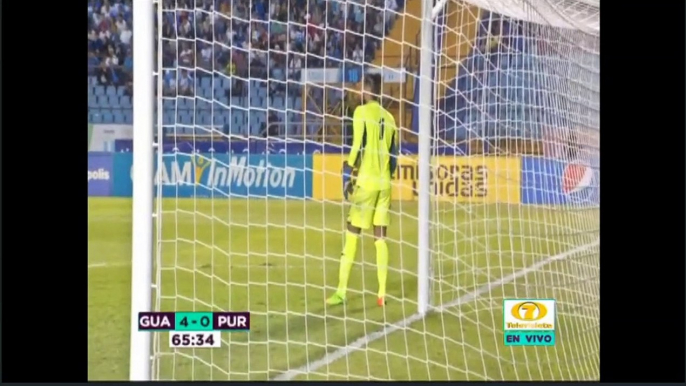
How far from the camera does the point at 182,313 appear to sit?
2805mm

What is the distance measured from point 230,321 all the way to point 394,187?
0.69 meters

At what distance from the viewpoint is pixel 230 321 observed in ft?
9.41

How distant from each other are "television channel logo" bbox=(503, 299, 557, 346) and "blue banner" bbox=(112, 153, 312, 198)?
0.72m

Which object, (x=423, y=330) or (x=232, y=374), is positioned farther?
(x=423, y=330)

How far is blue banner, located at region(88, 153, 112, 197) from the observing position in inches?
113

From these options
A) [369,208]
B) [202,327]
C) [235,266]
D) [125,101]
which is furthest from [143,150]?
[369,208]

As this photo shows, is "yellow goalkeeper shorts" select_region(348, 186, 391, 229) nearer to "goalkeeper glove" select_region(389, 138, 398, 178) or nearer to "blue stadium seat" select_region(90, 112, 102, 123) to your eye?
"goalkeeper glove" select_region(389, 138, 398, 178)

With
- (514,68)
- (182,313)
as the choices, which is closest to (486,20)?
(514,68)

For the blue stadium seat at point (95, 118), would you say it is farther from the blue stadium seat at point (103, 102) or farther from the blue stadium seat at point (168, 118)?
the blue stadium seat at point (168, 118)

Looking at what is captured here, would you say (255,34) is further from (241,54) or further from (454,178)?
(454,178)

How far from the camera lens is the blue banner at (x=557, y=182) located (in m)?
3.05

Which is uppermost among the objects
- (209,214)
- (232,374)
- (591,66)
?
(591,66)
